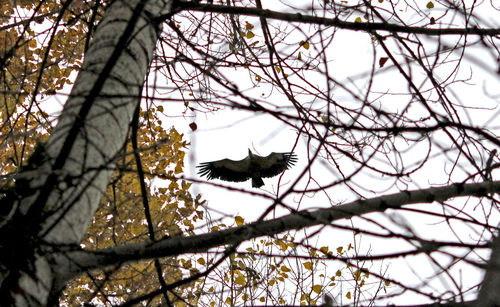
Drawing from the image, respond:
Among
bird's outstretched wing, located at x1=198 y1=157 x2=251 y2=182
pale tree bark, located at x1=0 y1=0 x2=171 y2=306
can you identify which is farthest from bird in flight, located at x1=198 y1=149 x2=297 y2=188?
pale tree bark, located at x1=0 y1=0 x2=171 y2=306

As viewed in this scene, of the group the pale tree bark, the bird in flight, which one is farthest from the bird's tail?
the pale tree bark

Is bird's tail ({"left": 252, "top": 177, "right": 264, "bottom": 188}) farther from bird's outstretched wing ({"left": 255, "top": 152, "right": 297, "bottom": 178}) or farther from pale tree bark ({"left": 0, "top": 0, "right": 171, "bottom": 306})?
pale tree bark ({"left": 0, "top": 0, "right": 171, "bottom": 306})

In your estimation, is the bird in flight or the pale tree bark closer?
Answer: the pale tree bark

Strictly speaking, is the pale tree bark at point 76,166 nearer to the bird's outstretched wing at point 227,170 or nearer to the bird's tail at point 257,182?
the bird's outstretched wing at point 227,170

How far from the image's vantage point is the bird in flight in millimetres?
4816

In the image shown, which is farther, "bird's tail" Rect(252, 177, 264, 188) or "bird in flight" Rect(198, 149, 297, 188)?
"bird's tail" Rect(252, 177, 264, 188)

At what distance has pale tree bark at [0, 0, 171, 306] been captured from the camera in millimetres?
1052

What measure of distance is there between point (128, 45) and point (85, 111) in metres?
0.41

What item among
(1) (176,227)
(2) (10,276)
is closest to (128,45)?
(2) (10,276)

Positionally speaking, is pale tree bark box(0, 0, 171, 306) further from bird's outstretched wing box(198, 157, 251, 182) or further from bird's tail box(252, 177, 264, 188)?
bird's tail box(252, 177, 264, 188)

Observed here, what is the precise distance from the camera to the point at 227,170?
193 inches

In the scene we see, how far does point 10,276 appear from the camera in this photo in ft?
3.34

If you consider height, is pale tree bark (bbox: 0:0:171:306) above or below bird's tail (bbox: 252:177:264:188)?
below

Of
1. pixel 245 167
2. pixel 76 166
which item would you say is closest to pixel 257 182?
pixel 245 167
